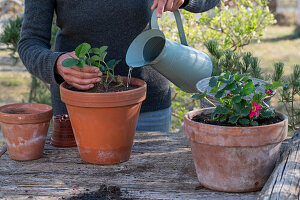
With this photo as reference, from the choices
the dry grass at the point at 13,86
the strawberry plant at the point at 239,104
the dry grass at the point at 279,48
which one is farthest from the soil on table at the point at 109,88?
the dry grass at the point at 279,48

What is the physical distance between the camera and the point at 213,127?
1.08 meters

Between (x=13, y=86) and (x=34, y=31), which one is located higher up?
(x=34, y=31)

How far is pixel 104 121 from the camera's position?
131cm

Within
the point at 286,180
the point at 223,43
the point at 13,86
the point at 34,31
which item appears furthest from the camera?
the point at 13,86

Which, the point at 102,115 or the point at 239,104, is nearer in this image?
the point at 239,104

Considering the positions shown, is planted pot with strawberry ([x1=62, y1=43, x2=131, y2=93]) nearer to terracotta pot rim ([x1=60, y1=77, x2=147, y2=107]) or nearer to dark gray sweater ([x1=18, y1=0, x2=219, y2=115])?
terracotta pot rim ([x1=60, y1=77, x2=147, y2=107])

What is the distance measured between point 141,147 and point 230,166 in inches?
18.7

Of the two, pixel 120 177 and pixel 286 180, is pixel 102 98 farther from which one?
pixel 286 180

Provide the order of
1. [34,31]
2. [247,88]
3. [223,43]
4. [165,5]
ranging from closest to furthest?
[247,88]
[165,5]
[34,31]
[223,43]

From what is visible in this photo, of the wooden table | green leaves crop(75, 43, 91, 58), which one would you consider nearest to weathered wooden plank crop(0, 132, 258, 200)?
the wooden table

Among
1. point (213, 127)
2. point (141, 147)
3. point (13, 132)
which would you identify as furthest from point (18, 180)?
point (213, 127)

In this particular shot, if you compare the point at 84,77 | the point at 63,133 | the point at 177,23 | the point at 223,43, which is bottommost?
the point at 63,133

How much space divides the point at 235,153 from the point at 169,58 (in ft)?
1.54

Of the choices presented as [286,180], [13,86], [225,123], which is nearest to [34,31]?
[225,123]
